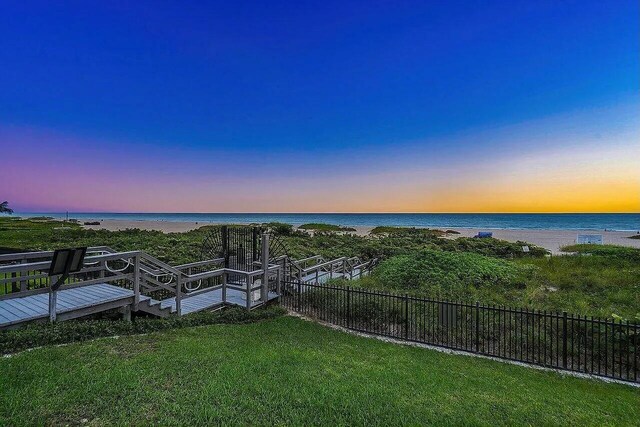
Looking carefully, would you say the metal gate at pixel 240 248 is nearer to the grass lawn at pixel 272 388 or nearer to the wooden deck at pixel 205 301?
the wooden deck at pixel 205 301

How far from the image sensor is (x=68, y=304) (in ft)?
21.3

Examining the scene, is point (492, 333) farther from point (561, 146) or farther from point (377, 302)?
point (561, 146)

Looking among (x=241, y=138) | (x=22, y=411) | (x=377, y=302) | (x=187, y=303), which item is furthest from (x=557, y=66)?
(x=241, y=138)

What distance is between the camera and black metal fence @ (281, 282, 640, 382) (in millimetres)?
6656

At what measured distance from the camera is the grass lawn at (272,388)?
130 inches

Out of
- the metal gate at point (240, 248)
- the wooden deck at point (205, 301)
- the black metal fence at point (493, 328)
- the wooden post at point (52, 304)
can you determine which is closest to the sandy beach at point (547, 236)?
the black metal fence at point (493, 328)

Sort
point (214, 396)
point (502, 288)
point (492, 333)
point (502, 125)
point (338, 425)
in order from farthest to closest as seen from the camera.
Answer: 1. point (502, 125)
2. point (502, 288)
3. point (492, 333)
4. point (214, 396)
5. point (338, 425)

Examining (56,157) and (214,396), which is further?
(56,157)

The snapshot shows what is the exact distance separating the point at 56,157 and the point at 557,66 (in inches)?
1323

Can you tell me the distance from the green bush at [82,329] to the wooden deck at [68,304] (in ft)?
0.75

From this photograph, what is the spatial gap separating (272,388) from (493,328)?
272 inches

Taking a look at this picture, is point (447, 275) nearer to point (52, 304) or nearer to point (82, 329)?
point (82, 329)

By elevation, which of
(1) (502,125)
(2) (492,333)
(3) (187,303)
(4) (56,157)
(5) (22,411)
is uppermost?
(1) (502,125)

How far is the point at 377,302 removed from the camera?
9.60 meters
